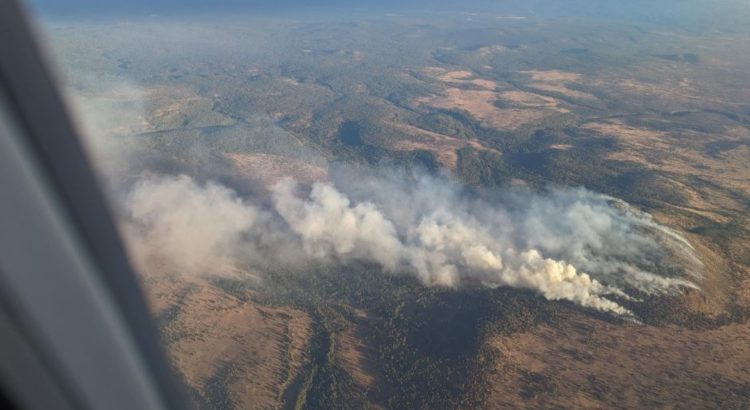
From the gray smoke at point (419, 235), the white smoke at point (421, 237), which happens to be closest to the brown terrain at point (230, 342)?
the gray smoke at point (419, 235)

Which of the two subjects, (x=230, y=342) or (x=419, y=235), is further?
(x=419, y=235)

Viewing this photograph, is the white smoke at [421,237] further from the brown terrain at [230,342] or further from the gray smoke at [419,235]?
the brown terrain at [230,342]

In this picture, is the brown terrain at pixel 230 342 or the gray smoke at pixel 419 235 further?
the gray smoke at pixel 419 235

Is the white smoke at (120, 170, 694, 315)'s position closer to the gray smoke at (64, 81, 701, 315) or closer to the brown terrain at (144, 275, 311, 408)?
the gray smoke at (64, 81, 701, 315)

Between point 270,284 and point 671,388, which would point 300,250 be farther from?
point 671,388

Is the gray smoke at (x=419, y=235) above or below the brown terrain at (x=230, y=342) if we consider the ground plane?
below

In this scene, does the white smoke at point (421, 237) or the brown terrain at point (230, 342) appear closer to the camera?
the brown terrain at point (230, 342)

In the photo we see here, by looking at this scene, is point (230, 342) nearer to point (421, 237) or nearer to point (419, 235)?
point (421, 237)

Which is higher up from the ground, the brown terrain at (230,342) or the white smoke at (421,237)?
the brown terrain at (230,342)

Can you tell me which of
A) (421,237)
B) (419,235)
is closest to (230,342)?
(421,237)

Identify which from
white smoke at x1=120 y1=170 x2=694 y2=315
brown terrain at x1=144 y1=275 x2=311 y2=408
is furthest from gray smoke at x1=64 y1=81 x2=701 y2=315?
brown terrain at x1=144 y1=275 x2=311 y2=408
